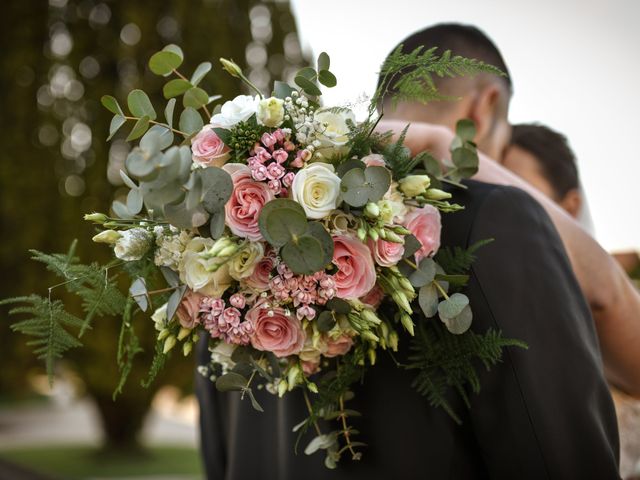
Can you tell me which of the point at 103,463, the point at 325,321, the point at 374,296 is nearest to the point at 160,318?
the point at 325,321

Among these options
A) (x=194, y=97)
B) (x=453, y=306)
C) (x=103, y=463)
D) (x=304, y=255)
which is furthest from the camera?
(x=103, y=463)

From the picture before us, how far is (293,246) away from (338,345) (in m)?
0.31

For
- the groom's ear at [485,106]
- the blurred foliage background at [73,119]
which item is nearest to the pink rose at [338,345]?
the groom's ear at [485,106]

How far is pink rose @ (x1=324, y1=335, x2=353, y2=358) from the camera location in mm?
1434

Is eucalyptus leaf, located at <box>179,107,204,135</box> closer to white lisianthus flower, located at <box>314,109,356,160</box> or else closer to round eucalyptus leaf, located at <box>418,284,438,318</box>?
white lisianthus flower, located at <box>314,109,356,160</box>

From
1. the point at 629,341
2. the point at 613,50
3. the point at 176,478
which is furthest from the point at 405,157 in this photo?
the point at 176,478

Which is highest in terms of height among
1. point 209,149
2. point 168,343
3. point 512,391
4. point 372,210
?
point 209,149

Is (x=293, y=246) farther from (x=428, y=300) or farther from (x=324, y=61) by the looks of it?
(x=324, y=61)

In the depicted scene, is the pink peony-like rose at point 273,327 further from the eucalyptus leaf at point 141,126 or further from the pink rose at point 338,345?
the eucalyptus leaf at point 141,126

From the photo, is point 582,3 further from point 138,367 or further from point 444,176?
point 138,367

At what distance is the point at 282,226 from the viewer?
4.19 ft

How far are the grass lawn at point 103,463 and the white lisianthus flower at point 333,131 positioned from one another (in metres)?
8.70

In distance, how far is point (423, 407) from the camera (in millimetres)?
1565

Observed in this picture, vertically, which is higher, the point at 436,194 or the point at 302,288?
the point at 436,194
